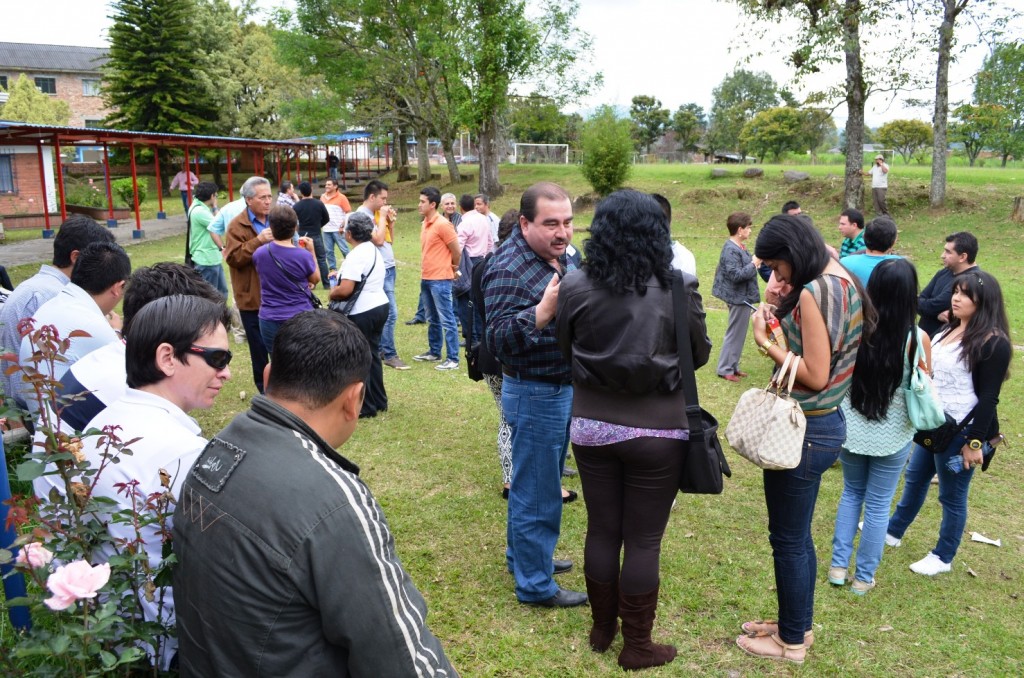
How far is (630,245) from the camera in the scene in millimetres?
2850

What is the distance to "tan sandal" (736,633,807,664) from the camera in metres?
3.42

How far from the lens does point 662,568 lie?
167 inches

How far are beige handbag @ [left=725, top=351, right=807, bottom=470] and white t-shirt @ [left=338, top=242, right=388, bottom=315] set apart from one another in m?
3.99

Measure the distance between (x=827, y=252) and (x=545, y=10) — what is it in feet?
85.7

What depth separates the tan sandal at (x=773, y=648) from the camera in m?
3.42

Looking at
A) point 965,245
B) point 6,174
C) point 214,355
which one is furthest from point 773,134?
point 214,355

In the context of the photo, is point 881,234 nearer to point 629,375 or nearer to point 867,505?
point 867,505

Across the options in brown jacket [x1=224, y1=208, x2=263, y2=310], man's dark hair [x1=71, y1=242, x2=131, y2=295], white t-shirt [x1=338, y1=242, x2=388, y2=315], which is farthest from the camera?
brown jacket [x1=224, y1=208, x2=263, y2=310]

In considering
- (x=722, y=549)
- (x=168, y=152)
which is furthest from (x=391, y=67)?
(x=722, y=549)

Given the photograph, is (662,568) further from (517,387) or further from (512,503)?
(517,387)

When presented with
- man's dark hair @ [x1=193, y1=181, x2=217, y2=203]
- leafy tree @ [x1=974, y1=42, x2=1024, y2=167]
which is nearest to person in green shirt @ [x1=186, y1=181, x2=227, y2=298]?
man's dark hair @ [x1=193, y1=181, x2=217, y2=203]

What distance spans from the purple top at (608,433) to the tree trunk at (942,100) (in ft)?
63.5

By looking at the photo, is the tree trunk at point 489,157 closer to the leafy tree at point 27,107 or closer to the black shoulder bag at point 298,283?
the black shoulder bag at point 298,283

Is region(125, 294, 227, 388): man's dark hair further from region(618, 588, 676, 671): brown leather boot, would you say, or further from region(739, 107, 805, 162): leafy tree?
region(739, 107, 805, 162): leafy tree
